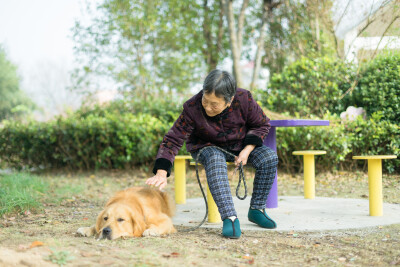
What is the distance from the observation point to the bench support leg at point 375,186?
3.97m

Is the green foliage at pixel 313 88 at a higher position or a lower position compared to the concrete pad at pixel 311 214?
higher

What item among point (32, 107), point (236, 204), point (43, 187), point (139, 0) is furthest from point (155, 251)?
point (32, 107)

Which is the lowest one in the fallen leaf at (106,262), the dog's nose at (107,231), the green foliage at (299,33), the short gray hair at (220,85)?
the fallen leaf at (106,262)

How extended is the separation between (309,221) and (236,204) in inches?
48.2

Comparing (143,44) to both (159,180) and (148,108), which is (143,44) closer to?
(148,108)

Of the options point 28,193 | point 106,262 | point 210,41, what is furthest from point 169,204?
point 210,41

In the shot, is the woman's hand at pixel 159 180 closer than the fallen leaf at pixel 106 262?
No

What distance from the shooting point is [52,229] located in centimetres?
358

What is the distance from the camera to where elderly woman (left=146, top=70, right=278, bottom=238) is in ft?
10.6

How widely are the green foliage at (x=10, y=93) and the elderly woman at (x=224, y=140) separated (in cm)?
2554

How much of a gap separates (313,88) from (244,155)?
201 inches

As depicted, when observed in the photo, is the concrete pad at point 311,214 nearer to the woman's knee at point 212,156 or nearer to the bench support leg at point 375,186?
the bench support leg at point 375,186

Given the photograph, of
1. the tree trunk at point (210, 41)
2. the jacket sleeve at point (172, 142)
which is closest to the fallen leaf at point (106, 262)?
the jacket sleeve at point (172, 142)

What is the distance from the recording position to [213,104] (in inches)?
129
